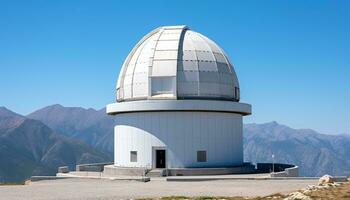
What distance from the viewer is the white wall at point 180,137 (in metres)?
37.1

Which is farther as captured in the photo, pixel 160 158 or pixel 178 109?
pixel 160 158

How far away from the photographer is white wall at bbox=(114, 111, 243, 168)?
37125 mm

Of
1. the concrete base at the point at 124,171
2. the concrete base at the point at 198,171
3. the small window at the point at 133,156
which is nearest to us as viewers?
the concrete base at the point at 198,171

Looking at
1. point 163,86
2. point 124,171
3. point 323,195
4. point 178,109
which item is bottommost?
point 323,195

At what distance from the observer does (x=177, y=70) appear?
3794 cm

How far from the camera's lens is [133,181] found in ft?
103

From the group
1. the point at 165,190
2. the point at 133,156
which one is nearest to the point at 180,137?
the point at 133,156

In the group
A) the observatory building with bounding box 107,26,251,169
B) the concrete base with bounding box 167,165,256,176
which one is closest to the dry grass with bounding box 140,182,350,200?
the concrete base with bounding box 167,165,256,176

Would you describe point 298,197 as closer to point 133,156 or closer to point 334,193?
point 334,193

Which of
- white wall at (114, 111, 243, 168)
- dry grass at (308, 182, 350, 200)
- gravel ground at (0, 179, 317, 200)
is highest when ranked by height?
white wall at (114, 111, 243, 168)

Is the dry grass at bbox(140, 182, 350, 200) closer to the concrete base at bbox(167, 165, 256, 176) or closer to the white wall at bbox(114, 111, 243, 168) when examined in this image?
the concrete base at bbox(167, 165, 256, 176)

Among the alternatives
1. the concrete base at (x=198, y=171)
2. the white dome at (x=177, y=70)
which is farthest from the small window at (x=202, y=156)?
the white dome at (x=177, y=70)

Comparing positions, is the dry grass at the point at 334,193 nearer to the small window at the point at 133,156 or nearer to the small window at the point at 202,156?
the small window at the point at 202,156

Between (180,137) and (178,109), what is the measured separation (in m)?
2.22
